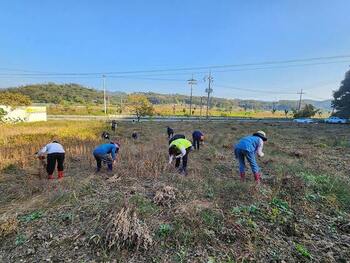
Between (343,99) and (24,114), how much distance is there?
4752cm

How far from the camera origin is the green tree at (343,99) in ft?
132

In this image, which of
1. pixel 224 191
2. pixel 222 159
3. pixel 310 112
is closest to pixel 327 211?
pixel 224 191

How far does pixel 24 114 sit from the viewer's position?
26734 millimetres

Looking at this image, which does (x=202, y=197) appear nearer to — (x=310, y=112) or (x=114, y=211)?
(x=114, y=211)

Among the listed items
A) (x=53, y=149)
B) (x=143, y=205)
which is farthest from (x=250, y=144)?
(x=53, y=149)

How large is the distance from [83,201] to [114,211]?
1.15m

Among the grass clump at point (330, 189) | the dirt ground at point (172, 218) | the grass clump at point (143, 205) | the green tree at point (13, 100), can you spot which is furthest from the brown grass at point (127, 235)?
the green tree at point (13, 100)

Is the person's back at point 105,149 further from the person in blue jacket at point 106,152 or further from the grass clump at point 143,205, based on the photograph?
the grass clump at point 143,205

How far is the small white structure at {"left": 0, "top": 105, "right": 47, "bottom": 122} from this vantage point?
24.2 m

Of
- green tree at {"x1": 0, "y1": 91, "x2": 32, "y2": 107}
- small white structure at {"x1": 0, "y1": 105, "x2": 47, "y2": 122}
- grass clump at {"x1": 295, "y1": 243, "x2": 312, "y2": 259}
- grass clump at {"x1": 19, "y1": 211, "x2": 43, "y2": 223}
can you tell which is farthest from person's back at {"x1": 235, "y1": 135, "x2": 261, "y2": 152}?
green tree at {"x1": 0, "y1": 91, "x2": 32, "y2": 107}

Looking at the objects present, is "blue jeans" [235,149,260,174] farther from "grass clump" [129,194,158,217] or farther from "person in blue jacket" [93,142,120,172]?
"person in blue jacket" [93,142,120,172]

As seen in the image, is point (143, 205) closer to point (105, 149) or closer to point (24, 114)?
point (105, 149)

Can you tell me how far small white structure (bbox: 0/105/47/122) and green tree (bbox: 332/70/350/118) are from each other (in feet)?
152

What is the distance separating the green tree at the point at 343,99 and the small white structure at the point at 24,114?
152 feet
